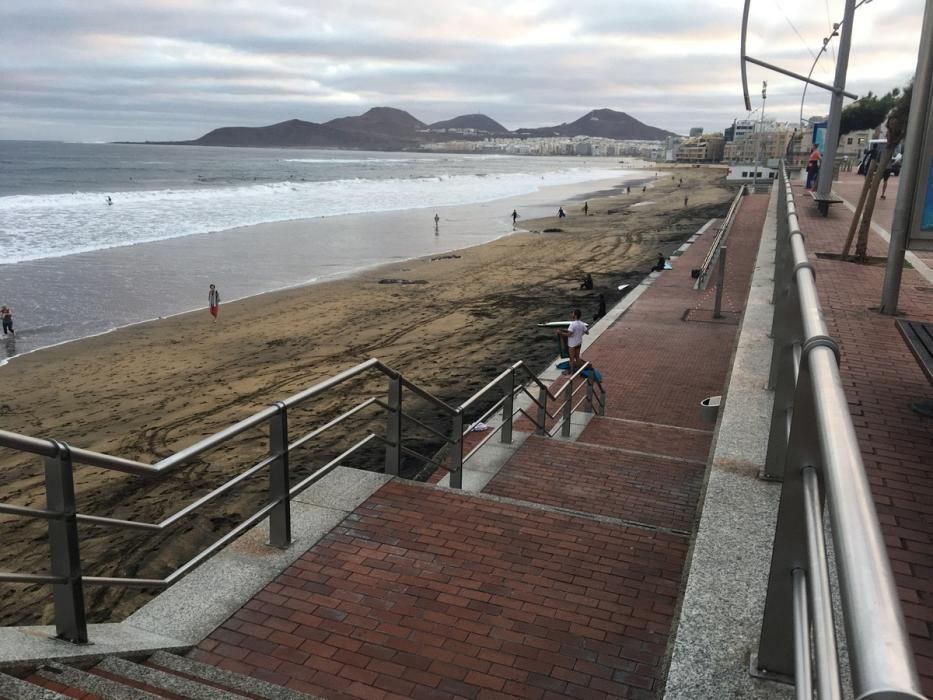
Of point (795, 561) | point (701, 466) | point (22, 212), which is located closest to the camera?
point (795, 561)

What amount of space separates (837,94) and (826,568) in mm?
18931

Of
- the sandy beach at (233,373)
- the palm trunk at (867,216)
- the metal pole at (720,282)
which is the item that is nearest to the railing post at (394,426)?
the sandy beach at (233,373)

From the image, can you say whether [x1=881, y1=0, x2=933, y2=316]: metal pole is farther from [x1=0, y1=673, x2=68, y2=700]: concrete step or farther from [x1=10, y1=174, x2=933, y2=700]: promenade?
[x1=0, y1=673, x2=68, y2=700]: concrete step

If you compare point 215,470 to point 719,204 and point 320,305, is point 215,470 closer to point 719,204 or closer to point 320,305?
point 320,305

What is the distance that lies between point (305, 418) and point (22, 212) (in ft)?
153

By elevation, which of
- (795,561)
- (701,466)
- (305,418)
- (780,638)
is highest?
(795,561)

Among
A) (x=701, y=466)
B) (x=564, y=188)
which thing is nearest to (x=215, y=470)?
(x=701, y=466)

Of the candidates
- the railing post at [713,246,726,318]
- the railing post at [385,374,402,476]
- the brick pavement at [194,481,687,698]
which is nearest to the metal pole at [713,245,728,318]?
the railing post at [713,246,726,318]

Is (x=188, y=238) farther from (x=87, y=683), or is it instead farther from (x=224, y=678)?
(x=87, y=683)

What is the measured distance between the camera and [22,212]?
162ft

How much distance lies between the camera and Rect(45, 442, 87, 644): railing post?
293cm

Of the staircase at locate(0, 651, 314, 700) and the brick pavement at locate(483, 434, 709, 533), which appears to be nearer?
the staircase at locate(0, 651, 314, 700)

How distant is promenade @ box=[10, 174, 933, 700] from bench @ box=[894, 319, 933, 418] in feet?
0.31

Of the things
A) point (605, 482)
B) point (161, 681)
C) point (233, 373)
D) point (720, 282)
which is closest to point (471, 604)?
point (161, 681)
